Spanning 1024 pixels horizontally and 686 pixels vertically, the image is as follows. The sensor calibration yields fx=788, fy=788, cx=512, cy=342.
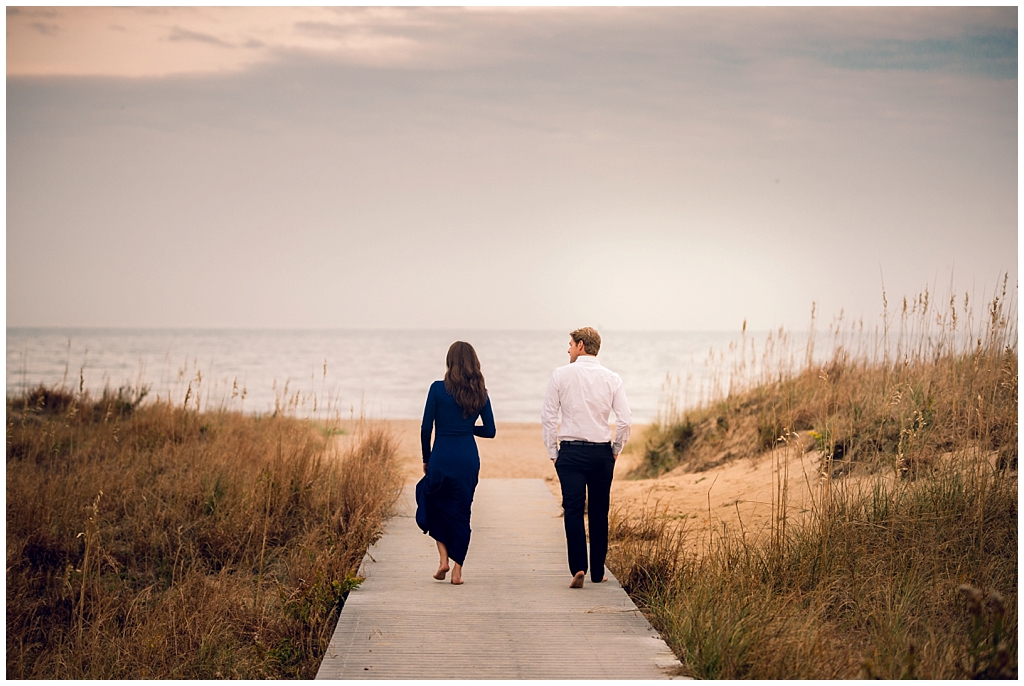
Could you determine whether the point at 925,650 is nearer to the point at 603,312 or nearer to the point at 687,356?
the point at 603,312

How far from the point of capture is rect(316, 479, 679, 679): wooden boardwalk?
4.46 m

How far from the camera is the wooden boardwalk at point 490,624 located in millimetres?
4461

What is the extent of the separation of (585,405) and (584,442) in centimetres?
29

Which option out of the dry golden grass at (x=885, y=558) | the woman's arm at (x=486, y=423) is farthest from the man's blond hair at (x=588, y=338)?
the dry golden grass at (x=885, y=558)

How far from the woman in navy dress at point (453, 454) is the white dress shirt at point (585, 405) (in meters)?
0.52

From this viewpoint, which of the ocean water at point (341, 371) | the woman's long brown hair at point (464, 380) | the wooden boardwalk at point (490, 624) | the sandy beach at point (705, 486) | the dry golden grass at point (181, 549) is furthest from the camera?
the ocean water at point (341, 371)

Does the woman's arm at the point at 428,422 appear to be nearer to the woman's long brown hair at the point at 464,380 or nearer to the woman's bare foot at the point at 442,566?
the woman's long brown hair at the point at 464,380

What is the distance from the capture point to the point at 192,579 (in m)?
7.27

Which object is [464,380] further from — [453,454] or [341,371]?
[341,371]

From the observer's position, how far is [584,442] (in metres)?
6.19

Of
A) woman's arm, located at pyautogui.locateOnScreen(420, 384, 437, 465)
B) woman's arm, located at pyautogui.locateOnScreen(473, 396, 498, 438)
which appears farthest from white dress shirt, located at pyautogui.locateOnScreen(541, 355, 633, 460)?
woman's arm, located at pyautogui.locateOnScreen(420, 384, 437, 465)

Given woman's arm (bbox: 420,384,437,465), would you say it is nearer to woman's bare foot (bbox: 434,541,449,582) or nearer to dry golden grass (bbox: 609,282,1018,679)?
woman's bare foot (bbox: 434,541,449,582)

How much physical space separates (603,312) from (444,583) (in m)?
53.2

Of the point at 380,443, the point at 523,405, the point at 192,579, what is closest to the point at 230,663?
the point at 192,579
